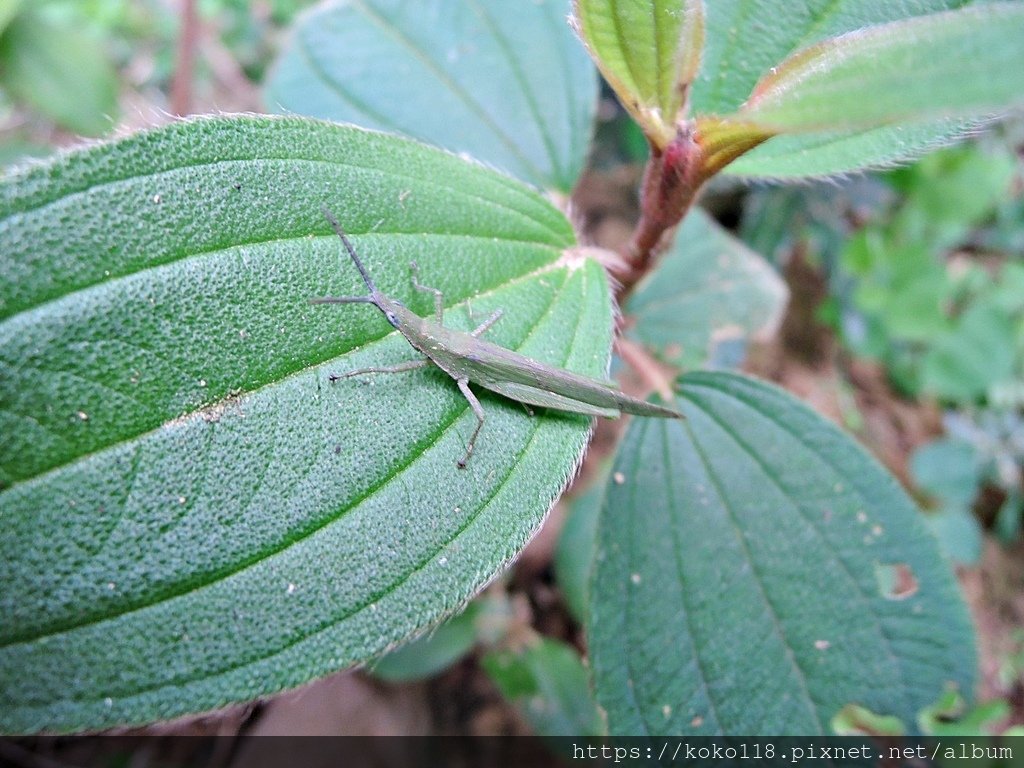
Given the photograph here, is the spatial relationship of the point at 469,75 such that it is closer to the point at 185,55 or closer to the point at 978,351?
the point at 185,55

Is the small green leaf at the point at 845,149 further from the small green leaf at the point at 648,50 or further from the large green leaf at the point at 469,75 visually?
the large green leaf at the point at 469,75

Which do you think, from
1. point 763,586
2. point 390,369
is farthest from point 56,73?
point 763,586

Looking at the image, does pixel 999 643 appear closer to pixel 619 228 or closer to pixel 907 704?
pixel 907 704

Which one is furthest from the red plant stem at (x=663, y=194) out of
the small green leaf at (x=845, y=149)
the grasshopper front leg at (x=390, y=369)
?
the grasshopper front leg at (x=390, y=369)

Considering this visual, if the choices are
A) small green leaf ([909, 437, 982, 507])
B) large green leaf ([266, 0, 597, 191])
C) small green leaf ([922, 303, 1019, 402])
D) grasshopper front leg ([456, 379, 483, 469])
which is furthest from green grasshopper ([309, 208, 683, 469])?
small green leaf ([922, 303, 1019, 402])

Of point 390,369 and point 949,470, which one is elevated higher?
point 390,369

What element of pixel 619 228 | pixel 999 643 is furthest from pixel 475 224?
pixel 999 643

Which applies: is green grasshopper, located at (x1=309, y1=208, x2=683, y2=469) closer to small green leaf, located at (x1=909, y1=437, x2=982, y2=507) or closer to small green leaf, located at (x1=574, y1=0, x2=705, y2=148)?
small green leaf, located at (x1=574, y1=0, x2=705, y2=148)
